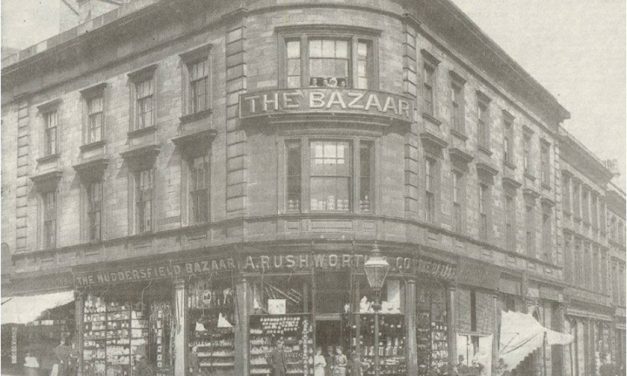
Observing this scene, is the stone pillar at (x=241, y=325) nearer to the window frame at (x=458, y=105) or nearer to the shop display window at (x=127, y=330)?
the shop display window at (x=127, y=330)

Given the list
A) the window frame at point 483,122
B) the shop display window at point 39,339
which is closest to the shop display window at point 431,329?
the window frame at point 483,122

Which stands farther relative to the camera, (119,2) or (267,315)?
(119,2)

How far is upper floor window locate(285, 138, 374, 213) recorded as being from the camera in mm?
23516

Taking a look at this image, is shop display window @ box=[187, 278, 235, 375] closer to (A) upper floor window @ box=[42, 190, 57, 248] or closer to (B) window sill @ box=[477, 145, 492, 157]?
(A) upper floor window @ box=[42, 190, 57, 248]

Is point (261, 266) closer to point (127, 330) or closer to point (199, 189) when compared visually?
point (199, 189)

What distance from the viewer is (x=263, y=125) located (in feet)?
78.2

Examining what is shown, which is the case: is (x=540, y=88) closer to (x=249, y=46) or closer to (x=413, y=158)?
(x=413, y=158)

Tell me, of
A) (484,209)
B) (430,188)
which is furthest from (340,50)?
(484,209)

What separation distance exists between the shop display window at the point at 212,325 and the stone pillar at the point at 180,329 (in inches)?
7.4

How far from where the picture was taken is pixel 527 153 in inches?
1430

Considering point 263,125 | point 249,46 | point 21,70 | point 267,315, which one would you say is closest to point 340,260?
point 267,315

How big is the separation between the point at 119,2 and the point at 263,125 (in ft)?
44.9

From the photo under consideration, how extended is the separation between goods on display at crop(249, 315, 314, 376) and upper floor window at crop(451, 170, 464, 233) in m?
7.65

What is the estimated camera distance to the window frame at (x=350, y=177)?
23.4 meters
